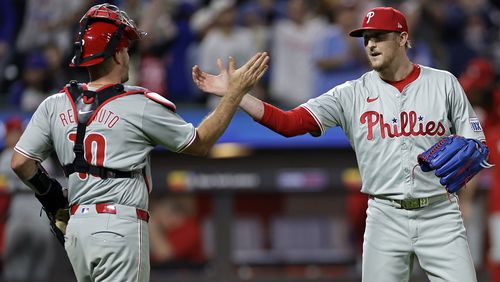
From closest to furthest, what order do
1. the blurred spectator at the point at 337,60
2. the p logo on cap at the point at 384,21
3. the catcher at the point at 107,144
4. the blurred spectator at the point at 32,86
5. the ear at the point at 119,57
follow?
the catcher at the point at 107,144, the ear at the point at 119,57, the p logo on cap at the point at 384,21, the blurred spectator at the point at 337,60, the blurred spectator at the point at 32,86

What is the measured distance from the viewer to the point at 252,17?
11.2m

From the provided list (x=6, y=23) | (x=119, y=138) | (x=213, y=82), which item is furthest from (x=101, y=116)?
(x=6, y=23)

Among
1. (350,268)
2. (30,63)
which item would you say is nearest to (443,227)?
(350,268)

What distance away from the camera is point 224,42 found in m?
11.1

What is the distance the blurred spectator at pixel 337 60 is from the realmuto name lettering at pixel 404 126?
17.1ft

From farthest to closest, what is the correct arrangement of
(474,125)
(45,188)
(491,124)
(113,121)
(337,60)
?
(337,60) < (491,124) < (474,125) < (45,188) < (113,121)

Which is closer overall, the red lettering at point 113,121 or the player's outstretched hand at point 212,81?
the red lettering at point 113,121

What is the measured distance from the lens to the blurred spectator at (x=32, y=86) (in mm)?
10992

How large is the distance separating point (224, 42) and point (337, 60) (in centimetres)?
125

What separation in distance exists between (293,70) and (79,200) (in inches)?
242

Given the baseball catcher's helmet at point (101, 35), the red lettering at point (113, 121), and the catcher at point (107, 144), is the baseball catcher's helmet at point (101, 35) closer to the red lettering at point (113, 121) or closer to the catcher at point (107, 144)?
the catcher at point (107, 144)

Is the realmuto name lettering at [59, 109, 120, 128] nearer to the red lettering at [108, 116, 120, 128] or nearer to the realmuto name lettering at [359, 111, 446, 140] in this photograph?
the red lettering at [108, 116, 120, 128]

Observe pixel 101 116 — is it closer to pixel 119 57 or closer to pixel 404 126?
pixel 119 57

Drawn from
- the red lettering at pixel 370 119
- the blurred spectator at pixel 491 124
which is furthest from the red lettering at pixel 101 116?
the blurred spectator at pixel 491 124
